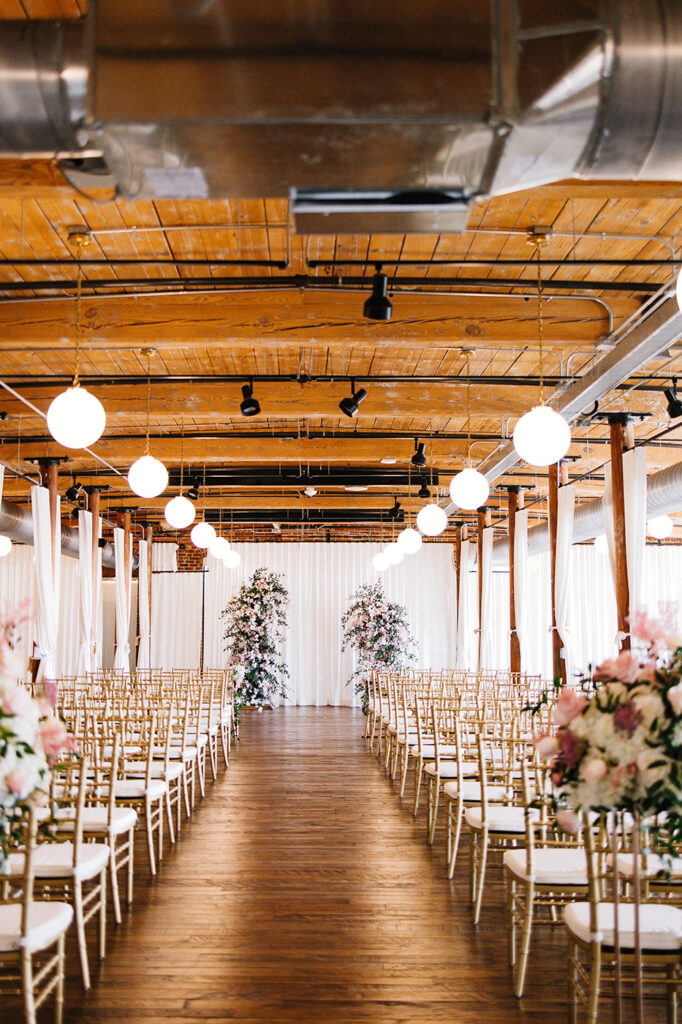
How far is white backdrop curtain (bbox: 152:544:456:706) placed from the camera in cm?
1689

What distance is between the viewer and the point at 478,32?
1989 millimetres

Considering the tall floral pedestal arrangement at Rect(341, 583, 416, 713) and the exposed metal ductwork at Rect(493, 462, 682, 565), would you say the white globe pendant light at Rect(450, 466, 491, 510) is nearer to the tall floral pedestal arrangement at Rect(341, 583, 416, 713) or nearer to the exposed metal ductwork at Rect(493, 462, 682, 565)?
the exposed metal ductwork at Rect(493, 462, 682, 565)

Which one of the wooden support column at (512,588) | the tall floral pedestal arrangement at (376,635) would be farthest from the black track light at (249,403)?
the tall floral pedestal arrangement at (376,635)

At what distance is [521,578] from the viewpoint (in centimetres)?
1130

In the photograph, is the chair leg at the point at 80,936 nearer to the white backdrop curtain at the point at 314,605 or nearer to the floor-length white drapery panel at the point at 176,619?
the white backdrop curtain at the point at 314,605

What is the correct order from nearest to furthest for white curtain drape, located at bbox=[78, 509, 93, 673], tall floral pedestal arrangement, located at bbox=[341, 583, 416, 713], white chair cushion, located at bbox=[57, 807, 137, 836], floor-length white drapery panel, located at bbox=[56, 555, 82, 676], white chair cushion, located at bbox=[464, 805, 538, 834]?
1. white chair cushion, located at bbox=[57, 807, 137, 836]
2. white chair cushion, located at bbox=[464, 805, 538, 834]
3. white curtain drape, located at bbox=[78, 509, 93, 673]
4. tall floral pedestal arrangement, located at bbox=[341, 583, 416, 713]
5. floor-length white drapery panel, located at bbox=[56, 555, 82, 676]

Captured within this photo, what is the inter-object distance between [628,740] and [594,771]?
0.48 ft

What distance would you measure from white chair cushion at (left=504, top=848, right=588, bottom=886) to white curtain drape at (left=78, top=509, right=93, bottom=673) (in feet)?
27.7

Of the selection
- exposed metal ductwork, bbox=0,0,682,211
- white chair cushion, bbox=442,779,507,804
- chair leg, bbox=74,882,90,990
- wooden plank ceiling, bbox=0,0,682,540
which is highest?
wooden plank ceiling, bbox=0,0,682,540

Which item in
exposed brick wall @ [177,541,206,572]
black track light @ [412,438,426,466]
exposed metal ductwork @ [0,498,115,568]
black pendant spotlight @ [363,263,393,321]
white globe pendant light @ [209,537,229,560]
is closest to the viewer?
black pendant spotlight @ [363,263,393,321]

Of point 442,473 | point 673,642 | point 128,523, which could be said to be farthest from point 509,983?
point 128,523

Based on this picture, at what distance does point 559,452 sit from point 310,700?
13.1m

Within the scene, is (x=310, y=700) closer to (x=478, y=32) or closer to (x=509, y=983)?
(x=509, y=983)

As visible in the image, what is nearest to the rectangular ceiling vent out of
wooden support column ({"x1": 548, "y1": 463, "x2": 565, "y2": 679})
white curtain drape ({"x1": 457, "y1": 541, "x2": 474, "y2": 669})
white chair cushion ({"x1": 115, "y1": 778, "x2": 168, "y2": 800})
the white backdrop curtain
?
white chair cushion ({"x1": 115, "y1": 778, "x2": 168, "y2": 800})
